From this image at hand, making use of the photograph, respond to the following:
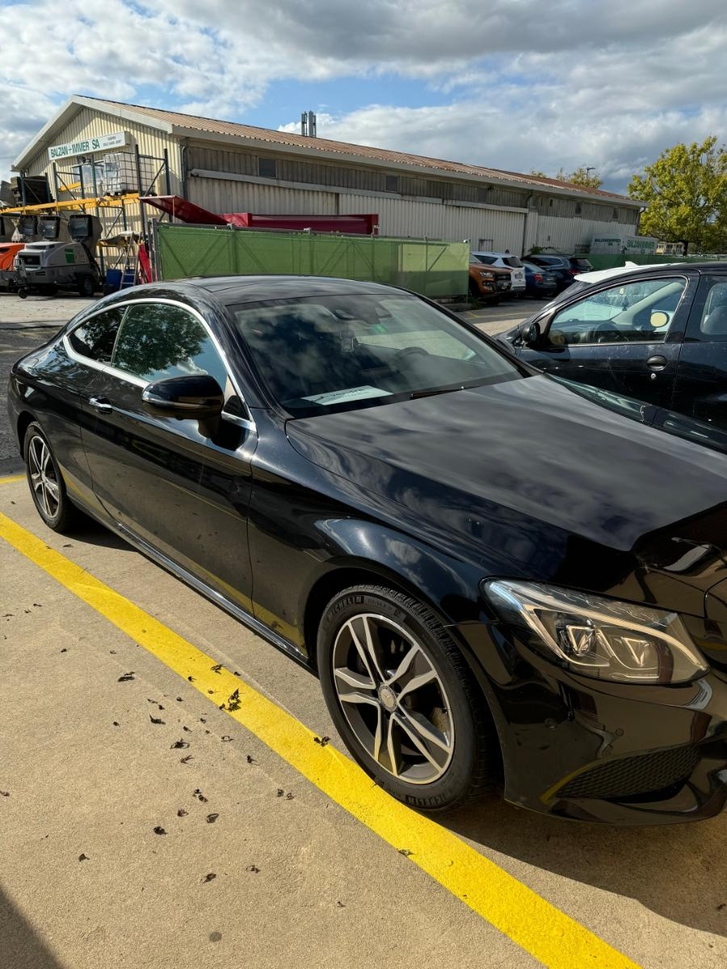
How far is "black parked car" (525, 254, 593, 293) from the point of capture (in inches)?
1004

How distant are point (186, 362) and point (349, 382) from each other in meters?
0.72

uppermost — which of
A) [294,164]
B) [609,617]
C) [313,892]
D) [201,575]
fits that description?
[294,164]

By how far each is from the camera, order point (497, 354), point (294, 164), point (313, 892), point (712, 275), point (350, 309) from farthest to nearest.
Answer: point (294, 164), point (712, 275), point (497, 354), point (350, 309), point (313, 892)

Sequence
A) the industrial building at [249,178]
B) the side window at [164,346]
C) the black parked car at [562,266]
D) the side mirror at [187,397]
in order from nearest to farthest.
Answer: the side mirror at [187,397]
the side window at [164,346]
the industrial building at [249,178]
the black parked car at [562,266]

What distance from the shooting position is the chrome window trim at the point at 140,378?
107 inches

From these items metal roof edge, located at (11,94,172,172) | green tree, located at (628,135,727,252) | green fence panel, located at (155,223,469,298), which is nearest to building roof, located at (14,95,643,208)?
metal roof edge, located at (11,94,172,172)

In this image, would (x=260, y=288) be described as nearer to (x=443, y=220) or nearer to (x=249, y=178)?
(x=249, y=178)

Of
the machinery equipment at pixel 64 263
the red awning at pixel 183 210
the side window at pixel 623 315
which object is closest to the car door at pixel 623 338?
the side window at pixel 623 315

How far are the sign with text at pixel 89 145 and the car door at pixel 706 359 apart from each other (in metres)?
24.9

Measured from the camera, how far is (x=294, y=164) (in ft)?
86.2

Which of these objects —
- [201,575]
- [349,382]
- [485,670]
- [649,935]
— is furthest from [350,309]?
[649,935]

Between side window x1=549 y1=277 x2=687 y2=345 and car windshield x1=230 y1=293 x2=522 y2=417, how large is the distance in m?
1.57

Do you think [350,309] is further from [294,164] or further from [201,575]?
[294,164]

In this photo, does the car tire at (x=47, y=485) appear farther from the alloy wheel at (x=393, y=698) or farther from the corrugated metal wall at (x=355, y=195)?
the corrugated metal wall at (x=355, y=195)
